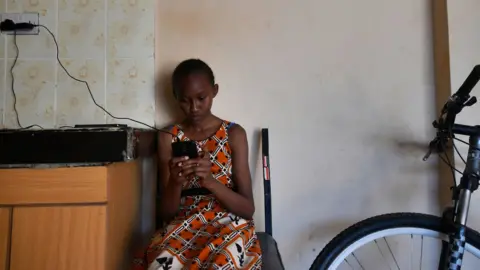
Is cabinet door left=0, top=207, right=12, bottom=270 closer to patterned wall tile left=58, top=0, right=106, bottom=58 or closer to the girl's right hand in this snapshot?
the girl's right hand

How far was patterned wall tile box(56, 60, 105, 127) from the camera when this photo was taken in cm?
131

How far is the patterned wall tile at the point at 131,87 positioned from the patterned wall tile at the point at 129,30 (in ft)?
0.10

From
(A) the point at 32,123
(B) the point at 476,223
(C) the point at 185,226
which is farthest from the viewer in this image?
(A) the point at 32,123

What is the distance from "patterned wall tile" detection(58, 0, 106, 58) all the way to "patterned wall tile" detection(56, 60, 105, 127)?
4cm

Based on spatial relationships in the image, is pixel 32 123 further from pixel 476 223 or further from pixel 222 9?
pixel 476 223

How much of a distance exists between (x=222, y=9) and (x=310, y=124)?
1.56 feet

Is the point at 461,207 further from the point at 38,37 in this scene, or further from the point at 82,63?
the point at 38,37

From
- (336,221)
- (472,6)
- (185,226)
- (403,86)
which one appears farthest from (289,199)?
(472,6)

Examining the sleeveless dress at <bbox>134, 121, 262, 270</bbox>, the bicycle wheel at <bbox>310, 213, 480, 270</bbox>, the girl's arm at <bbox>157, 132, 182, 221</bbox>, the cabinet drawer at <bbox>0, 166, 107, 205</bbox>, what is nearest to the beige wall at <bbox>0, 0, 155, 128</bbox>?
the girl's arm at <bbox>157, 132, 182, 221</bbox>

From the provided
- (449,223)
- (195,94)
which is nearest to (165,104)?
(195,94)

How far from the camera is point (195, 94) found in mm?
1146

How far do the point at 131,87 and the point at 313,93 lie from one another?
0.59 meters

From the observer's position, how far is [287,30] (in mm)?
1350

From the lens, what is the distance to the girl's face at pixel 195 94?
115 cm
